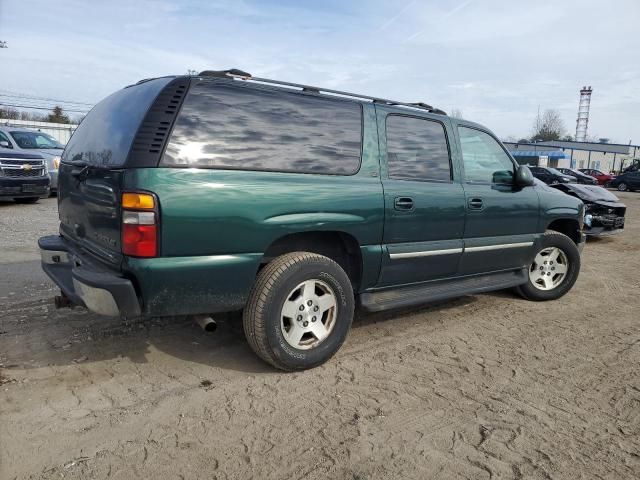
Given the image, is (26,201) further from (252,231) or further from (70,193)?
(252,231)

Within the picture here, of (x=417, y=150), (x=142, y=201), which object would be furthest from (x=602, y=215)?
(x=142, y=201)

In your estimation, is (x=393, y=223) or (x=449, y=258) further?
(x=449, y=258)

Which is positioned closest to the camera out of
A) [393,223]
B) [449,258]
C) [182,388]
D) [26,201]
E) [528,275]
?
[182,388]

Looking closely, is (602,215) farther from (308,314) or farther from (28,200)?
(28,200)

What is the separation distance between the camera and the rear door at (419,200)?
12.1ft

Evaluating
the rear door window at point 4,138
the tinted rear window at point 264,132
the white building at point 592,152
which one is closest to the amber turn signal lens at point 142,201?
the tinted rear window at point 264,132

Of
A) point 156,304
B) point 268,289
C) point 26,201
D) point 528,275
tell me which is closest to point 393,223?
point 268,289

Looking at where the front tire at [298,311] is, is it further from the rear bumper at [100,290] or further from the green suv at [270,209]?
the rear bumper at [100,290]

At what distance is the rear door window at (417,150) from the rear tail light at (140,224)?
1.82 metres

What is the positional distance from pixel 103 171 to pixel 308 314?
1595mm

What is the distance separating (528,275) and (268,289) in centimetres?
316

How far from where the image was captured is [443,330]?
4.21 metres

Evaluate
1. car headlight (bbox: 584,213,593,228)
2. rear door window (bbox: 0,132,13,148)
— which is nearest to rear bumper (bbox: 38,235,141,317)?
car headlight (bbox: 584,213,593,228)

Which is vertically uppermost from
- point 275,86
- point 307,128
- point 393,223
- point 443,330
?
point 275,86
